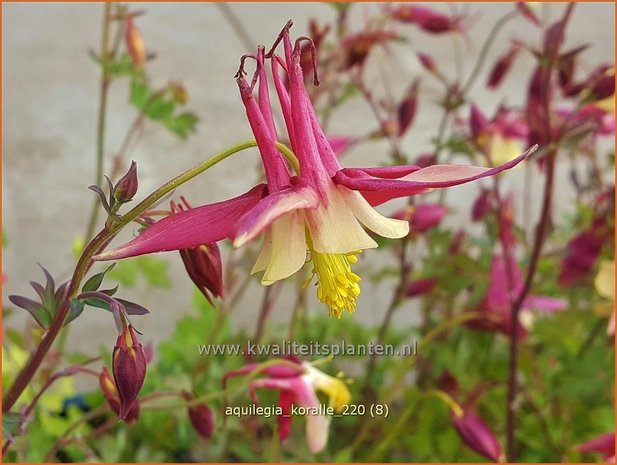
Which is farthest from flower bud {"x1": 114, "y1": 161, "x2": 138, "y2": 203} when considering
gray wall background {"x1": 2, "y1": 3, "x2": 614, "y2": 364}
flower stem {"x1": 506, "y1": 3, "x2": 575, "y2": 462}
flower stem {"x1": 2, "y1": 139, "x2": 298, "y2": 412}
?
gray wall background {"x1": 2, "y1": 3, "x2": 614, "y2": 364}

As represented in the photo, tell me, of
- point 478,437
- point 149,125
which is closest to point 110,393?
point 478,437

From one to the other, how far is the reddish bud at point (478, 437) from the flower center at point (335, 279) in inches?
14.5

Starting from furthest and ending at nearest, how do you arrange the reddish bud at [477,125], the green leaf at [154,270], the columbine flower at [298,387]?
the green leaf at [154,270], the reddish bud at [477,125], the columbine flower at [298,387]

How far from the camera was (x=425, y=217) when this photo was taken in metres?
0.77

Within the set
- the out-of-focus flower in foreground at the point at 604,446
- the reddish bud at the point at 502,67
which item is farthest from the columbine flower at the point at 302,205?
the reddish bud at the point at 502,67

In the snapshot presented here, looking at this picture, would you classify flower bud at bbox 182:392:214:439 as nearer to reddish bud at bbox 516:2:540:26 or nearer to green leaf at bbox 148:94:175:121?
green leaf at bbox 148:94:175:121

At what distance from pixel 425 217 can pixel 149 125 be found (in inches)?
42.2

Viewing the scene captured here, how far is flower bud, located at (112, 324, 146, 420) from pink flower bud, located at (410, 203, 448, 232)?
47cm

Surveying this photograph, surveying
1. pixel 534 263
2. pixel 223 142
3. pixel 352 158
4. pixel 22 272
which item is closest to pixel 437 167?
pixel 534 263

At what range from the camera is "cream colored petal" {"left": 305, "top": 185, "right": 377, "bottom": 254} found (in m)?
0.31

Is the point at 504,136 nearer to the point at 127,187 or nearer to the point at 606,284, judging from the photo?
the point at 606,284

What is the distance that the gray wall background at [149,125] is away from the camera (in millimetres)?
1377

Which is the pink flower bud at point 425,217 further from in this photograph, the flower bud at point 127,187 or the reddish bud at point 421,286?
the flower bud at point 127,187

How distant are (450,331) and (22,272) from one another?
0.65 m
